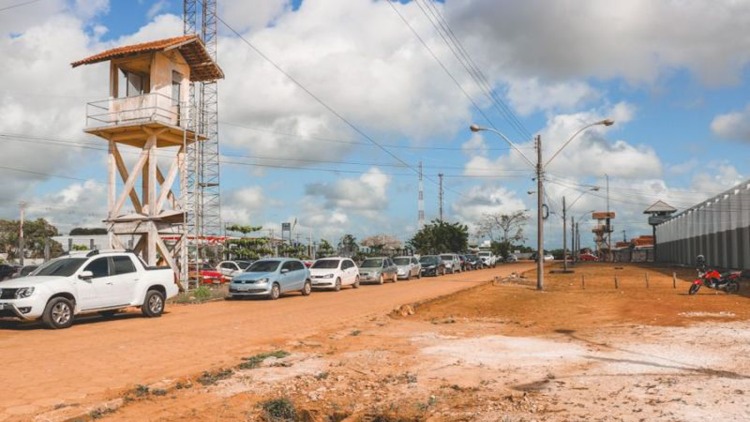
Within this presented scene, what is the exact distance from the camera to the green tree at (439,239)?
244 feet

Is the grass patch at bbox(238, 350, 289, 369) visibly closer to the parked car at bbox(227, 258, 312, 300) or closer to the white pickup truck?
the white pickup truck

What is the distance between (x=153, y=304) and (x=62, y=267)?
2.60m

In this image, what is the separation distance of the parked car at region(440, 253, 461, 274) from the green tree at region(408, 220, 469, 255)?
1872 cm

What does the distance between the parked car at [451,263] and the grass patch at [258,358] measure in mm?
41377

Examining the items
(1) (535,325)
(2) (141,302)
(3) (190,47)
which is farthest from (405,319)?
(3) (190,47)

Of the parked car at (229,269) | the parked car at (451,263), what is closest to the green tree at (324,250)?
the parked car at (451,263)

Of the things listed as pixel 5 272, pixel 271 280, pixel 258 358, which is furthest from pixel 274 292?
pixel 5 272

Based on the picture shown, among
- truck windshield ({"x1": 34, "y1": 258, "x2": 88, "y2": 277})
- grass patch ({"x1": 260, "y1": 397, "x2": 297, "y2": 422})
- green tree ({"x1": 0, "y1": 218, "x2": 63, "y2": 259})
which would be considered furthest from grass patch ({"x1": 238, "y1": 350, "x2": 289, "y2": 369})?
green tree ({"x1": 0, "y1": 218, "x2": 63, "y2": 259})

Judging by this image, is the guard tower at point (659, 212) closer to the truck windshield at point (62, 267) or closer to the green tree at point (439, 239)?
the green tree at point (439, 239)

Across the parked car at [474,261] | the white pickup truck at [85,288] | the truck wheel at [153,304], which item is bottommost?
the parked car at [474,261]

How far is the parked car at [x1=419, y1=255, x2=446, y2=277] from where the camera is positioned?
4784 cm

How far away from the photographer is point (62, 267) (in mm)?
15438

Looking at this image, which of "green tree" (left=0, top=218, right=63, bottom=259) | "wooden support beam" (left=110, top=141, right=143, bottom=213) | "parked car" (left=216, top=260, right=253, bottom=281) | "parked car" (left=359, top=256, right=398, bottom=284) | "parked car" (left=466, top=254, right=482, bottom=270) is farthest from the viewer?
"green tree" (left=0, top=218, right=63, bottom=259)

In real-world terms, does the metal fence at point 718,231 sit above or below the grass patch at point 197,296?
above
